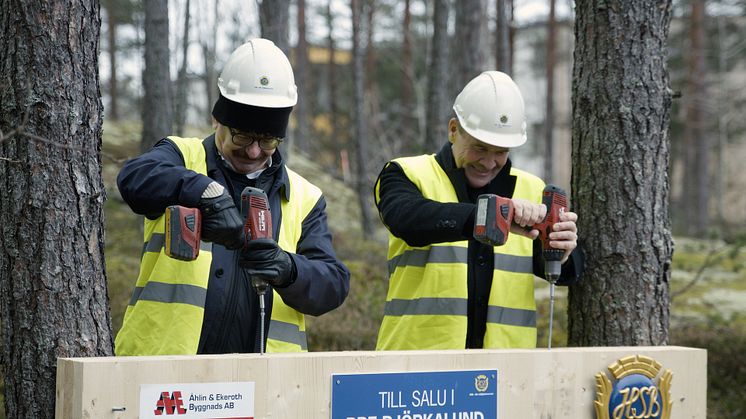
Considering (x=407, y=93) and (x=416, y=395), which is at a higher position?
(x=407, y=93)

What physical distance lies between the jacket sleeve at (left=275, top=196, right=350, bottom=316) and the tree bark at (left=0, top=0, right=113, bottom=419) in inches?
31.6

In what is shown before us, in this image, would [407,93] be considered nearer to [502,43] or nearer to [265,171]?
[502,43]

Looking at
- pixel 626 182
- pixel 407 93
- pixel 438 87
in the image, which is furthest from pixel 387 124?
pixel 626 182

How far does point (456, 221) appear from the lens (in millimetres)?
3773

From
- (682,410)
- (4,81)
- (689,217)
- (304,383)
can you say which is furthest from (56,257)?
(689,217)

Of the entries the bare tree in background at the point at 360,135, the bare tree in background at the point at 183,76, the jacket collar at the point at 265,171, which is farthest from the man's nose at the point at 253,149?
the bare tree in background at the point at 360,135

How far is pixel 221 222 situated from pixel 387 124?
24.7 meters

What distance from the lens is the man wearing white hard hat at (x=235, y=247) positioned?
3.35 metres

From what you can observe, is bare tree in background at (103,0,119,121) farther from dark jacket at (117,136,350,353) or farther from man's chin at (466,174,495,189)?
dark jacket at (117,136,350,353)

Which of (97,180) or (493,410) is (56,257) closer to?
(97,180)

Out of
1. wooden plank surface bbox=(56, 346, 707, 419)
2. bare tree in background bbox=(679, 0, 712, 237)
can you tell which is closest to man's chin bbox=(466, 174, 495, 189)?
wooden plank surface bbox=(56, 346, 707, 419)

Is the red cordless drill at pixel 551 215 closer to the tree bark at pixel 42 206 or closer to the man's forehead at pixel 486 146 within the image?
the man's forehead at pixel 486 146

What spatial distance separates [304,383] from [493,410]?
844 millimetres

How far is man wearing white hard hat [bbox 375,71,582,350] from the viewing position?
4.00 meters
